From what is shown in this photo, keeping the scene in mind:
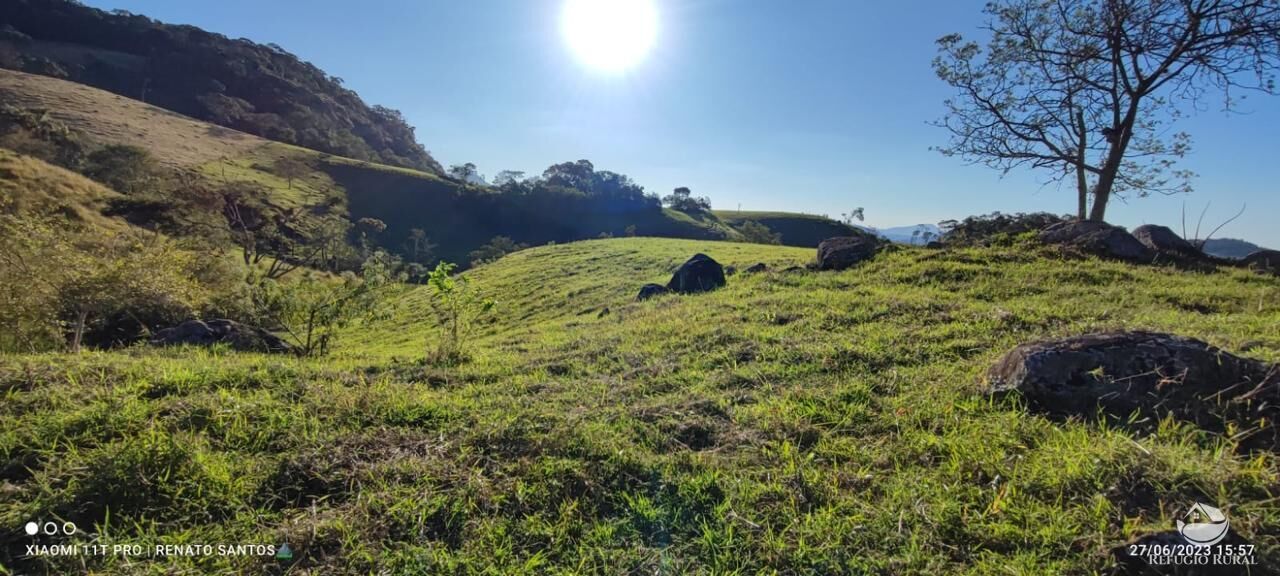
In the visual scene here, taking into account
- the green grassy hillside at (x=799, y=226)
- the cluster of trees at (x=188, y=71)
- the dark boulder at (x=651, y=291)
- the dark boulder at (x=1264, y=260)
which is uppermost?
the cluster of trees at (x=188, y=71)

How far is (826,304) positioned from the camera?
347 inches

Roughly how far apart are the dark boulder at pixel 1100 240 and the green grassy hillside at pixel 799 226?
86.3 metres

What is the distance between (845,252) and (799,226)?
98408 millimetres

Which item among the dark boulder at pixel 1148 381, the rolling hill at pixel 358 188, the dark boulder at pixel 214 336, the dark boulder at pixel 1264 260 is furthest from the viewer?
the rolling hill at pixel 358 188

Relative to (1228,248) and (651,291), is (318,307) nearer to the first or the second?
(651,291)

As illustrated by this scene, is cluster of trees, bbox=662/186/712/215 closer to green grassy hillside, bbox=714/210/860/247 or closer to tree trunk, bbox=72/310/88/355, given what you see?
green grassy hillside, bbox=714/210/860/247

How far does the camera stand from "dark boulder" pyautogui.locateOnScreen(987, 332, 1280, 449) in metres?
3.32

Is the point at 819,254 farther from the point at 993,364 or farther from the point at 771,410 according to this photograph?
the point at 771,410

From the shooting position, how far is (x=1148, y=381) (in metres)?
3.68

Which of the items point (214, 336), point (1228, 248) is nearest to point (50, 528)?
point (214, 336)

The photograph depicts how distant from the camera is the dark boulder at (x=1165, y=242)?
37.2ft

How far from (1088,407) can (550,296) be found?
16.7 m

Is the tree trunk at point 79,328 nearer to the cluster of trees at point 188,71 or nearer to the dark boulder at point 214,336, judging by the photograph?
the dark boulder at point 214,336

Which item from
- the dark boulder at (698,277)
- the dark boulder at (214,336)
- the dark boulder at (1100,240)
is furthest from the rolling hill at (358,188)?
the dark boulder at (1100,240)
